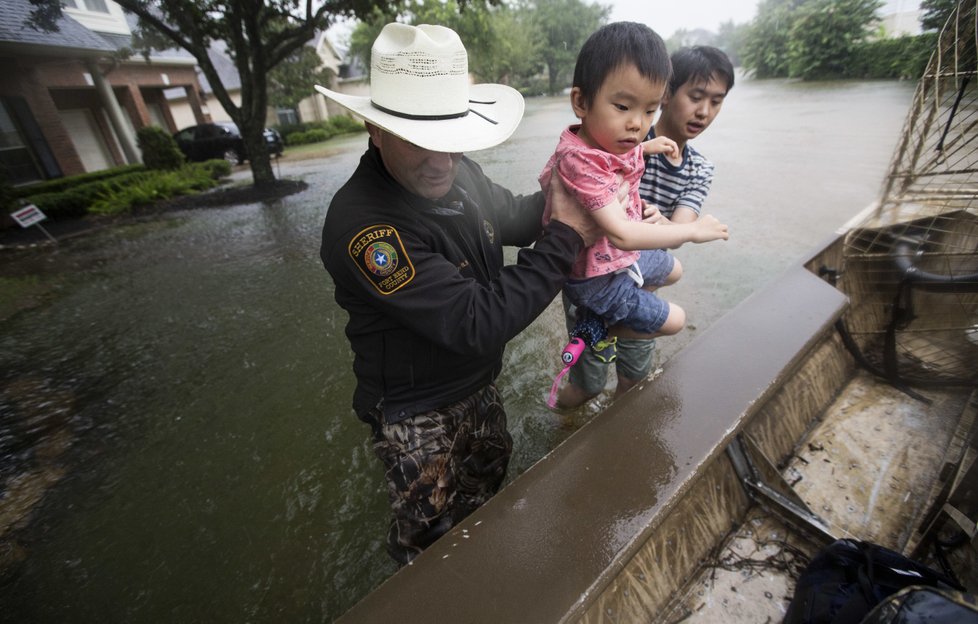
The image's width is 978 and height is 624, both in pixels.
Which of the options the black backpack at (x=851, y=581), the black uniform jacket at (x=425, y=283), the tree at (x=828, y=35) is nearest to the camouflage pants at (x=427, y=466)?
the black uniform jacket at (x=425, y=283)

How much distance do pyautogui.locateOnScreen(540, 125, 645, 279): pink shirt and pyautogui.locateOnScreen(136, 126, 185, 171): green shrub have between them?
1545 cm

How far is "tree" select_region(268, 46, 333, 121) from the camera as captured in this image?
22.3 metres

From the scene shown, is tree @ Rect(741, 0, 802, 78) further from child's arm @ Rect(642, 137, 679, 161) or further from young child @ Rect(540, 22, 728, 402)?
young child @ Rect(540, 22, 728, 402)

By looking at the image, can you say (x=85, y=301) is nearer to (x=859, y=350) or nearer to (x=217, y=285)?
(x=217, y=285)

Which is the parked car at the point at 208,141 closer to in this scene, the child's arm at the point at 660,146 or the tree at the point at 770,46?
the child's arm at the point at 660,146

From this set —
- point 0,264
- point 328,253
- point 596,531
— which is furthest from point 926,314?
point 0,264

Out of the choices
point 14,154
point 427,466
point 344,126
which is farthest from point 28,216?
→ point 344,126

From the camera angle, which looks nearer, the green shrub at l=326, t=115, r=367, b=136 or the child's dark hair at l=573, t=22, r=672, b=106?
the child's dark hair at l=573, t=22, r=672, b=106

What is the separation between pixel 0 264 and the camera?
691 centimetres

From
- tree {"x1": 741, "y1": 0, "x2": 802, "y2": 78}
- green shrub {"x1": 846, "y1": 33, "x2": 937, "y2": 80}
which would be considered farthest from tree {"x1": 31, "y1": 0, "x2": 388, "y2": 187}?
tree {"x1": 741, "y1": 0, "x2": 802, "y2": 78}

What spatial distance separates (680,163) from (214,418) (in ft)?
11.4

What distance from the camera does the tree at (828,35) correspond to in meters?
9.46

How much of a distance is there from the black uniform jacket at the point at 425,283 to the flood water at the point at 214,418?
69 cm

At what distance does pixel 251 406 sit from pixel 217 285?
3039mm
